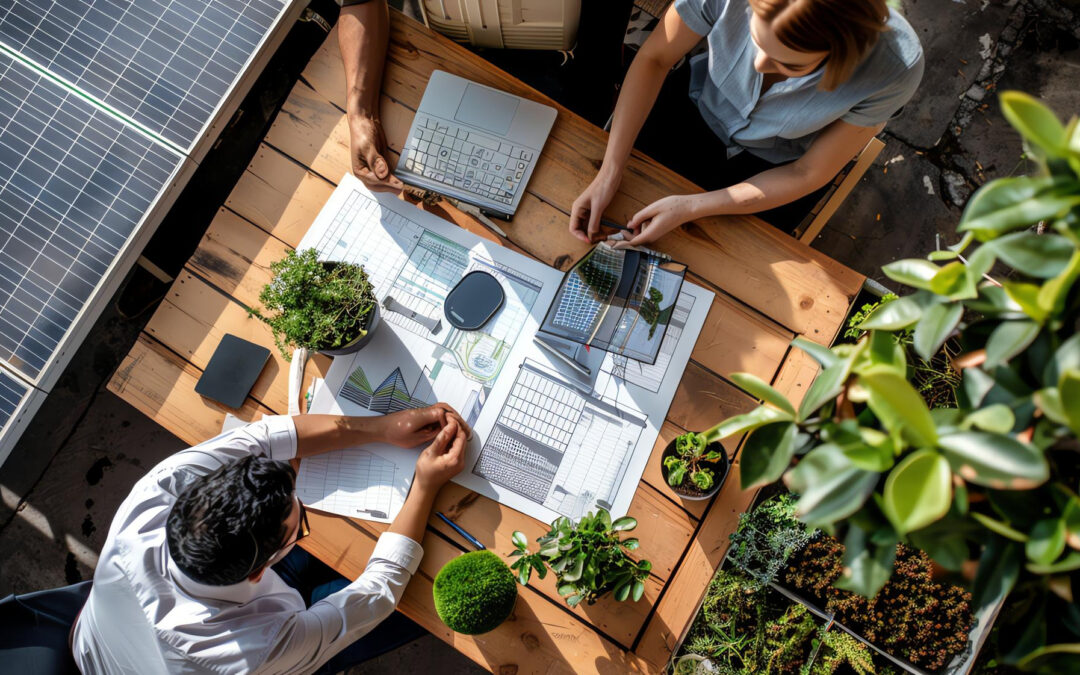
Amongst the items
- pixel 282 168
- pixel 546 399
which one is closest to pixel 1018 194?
pixel 546 399

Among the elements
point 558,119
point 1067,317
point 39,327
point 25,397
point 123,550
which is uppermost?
point 558,119

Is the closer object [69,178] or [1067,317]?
[1067,317]

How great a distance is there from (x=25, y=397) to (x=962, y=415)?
192cm

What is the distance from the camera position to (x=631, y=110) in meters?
1.49

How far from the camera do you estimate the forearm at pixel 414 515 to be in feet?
4.35

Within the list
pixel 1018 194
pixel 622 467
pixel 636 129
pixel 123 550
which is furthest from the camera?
pixel 636 129

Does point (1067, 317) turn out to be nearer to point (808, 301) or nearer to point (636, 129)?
point (808, 301)

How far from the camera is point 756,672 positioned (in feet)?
4.74

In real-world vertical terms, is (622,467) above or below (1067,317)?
below

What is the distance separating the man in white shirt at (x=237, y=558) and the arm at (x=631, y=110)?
0.60 metres

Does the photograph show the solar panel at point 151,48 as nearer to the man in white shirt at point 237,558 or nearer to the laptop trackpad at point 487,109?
the laptop trackpad at point 487,109

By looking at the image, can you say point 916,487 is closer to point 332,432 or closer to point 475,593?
point 475,593

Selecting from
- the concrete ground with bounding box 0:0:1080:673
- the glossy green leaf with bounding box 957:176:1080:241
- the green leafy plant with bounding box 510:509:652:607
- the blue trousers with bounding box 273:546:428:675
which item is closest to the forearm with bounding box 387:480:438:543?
the green leafy plant with bounding box 510:509:652:607

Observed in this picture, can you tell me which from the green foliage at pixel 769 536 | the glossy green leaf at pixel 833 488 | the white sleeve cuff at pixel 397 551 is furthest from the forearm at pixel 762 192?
the white sleeve cuff at pixel 397 551
